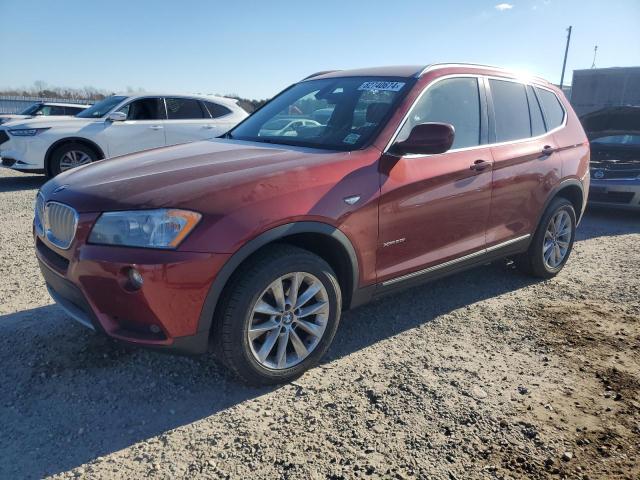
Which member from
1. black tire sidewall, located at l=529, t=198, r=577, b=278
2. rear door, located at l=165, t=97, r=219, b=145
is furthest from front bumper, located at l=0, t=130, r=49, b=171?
black tire sidewall, located at l=529, t=198, r=577, b=278

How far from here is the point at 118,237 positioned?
2.42 m

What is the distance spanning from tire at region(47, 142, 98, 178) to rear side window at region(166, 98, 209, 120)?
5.26 feet

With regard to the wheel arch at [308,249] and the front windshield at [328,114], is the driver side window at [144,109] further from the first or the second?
the wheel arch at [308,249]

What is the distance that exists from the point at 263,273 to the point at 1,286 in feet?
9.29

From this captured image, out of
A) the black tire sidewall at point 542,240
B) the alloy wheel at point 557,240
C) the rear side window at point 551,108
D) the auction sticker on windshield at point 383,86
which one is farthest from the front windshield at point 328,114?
the alloy wheel at point 557,240

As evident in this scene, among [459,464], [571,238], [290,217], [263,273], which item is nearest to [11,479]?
[263,273]

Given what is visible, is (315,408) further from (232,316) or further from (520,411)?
(520,411)

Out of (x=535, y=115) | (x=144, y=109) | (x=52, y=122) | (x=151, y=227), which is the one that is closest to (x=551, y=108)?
(x=535, y=115)

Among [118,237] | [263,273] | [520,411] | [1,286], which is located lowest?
[520,411]

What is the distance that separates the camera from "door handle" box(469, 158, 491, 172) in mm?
3580

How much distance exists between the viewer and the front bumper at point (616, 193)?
7.57m

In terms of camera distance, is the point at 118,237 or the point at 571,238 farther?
the point at 571,238

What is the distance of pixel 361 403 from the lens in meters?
2.71

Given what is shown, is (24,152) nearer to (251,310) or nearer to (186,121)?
(186,121)
